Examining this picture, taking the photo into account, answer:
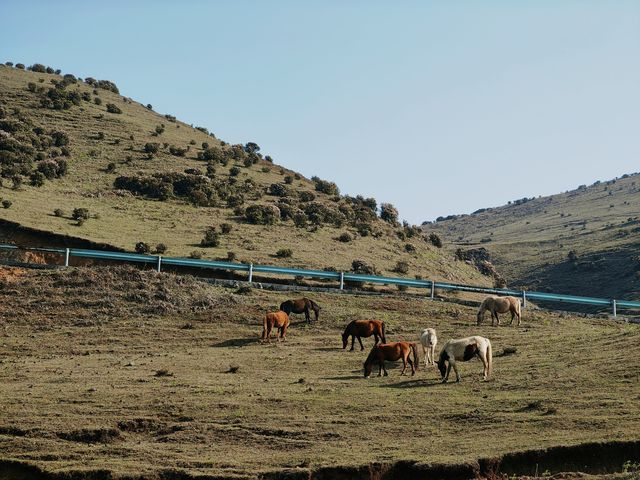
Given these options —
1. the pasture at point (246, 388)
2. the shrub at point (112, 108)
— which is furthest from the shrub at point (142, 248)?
the shrub at point (112, 108)

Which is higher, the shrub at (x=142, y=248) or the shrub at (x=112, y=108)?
the shrub at (x=112, y=108)

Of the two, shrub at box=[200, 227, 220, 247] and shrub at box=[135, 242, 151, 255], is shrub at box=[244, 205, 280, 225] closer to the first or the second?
shrub at box=[200, 227, 220, 247]

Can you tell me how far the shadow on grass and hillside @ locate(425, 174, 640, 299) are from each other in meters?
55.9

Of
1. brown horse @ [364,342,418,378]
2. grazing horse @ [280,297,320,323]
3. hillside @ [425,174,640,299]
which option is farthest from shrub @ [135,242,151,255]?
hillside @ [425,174,640,299]

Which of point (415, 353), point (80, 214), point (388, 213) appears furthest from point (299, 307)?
point (388, 213)

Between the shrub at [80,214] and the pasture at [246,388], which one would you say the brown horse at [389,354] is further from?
the shrub at [80,214]

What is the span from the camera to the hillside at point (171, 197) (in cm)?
6506

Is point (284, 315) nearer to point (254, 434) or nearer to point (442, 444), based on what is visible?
point (254, 434)

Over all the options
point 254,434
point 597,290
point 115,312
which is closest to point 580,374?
point 254,434

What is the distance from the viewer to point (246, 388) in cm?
3044

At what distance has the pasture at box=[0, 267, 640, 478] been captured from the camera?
23.1m

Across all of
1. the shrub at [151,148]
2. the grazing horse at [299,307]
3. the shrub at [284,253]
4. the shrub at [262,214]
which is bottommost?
the grazing horse at [299,307]

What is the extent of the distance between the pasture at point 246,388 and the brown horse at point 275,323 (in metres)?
0.62

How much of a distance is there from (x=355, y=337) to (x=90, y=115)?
69.3m
